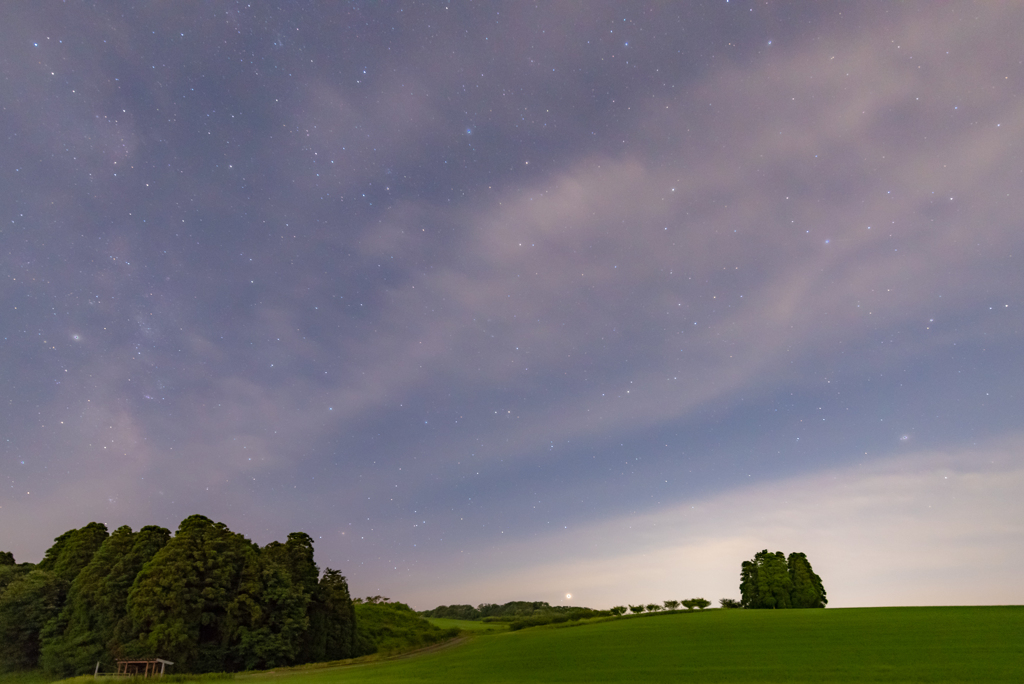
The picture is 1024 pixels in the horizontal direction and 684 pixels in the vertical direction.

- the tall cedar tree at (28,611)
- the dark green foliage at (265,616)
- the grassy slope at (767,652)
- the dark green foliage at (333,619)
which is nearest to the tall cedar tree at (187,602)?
the dark green foliage at (265,616)

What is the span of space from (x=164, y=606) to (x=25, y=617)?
2166 centimetres

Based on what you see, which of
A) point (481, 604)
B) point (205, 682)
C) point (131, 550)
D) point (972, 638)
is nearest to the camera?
point (972, 638)

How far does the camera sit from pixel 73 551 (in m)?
66.7

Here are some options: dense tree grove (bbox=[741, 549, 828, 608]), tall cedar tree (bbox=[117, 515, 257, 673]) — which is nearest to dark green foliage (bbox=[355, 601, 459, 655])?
tall cedar tree (bbox=[117, 515, 257, 673])

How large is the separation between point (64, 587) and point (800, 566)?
92.6m

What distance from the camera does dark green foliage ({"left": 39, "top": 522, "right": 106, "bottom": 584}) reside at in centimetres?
6550

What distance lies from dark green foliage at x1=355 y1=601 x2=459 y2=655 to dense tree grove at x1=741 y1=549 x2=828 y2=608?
44.0 metres

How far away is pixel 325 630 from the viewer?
68875 mm

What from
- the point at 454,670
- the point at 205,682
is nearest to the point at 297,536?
the point at 205,682

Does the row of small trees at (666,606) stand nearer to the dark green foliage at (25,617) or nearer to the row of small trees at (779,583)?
the row of small trees at (779,583)

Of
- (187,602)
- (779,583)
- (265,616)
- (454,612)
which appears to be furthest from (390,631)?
(454,612)

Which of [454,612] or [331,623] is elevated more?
[331,623]

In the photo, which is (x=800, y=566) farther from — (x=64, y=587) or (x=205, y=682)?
(x=64, y=587)

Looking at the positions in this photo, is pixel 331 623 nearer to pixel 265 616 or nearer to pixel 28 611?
pixel 265 616
